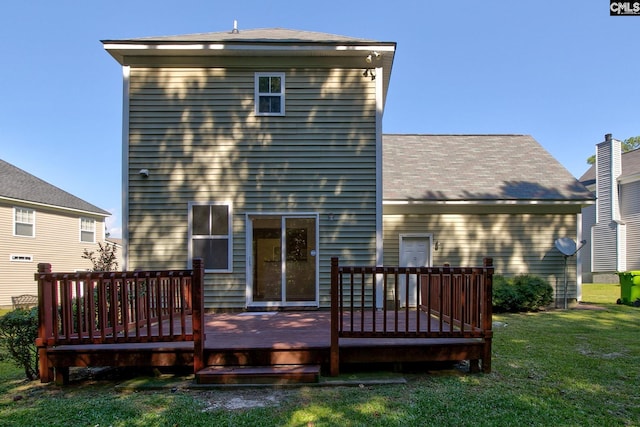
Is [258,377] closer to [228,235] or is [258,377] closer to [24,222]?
[228,235]

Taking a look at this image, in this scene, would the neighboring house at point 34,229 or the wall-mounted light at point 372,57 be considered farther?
the neighboring house at point 34,229

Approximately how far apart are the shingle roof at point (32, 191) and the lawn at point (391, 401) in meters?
14.0

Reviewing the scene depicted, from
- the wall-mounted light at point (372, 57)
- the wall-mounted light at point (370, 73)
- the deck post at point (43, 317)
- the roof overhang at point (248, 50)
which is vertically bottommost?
the deck post at point (43, 317)

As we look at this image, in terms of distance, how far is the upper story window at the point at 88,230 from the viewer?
1948 centimetres

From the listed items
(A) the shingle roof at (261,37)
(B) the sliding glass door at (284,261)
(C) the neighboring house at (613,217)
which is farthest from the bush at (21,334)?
(C) the neighboring house at (613,217)

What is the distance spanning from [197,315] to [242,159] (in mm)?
4053

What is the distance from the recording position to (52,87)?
58.3 ft

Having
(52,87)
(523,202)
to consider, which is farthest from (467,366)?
(52,87)

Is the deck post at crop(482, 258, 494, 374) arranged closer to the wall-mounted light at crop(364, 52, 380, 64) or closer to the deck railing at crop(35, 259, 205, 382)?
the deck railing at crop(35, 259, 205, 382)

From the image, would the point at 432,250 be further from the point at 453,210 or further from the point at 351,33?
the point at 351,33

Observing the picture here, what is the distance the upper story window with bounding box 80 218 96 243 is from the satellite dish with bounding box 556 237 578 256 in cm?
2092

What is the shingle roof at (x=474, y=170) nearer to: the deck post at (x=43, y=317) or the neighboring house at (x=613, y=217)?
the deck post at (x=43, y=317)

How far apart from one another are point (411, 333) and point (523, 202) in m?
7.28

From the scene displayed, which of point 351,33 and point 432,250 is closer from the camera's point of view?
point 351,33
